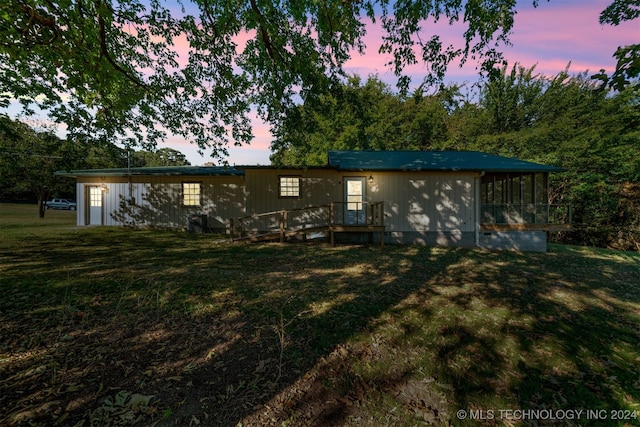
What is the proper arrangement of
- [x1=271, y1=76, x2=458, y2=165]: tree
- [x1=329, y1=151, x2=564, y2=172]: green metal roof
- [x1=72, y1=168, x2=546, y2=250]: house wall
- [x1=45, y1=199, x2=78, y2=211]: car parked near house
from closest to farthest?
[x1=329, y1=151, x2=564, y2=172]: green metal roof → [x1=72, y1=168, x2=546, y2=250]: house wall → [x1=271, y1=76, x2=458, y2=165]: tree → [x1=45, y1=199, x2=78, y2=211]: car parked near house

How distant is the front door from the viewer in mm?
11570

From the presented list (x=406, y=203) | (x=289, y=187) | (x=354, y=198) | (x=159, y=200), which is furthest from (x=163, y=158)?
(x=406, y=203)

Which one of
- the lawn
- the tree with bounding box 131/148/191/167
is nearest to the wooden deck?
the lawn

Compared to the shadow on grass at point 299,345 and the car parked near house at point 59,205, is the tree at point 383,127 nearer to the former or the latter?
the shadow on grass at point 299,345

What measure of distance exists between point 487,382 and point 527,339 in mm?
1312

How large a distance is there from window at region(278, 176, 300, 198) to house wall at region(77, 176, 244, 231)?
274 centimetres

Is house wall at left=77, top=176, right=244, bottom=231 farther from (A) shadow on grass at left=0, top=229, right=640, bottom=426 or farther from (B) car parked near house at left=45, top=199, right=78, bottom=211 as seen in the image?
(B) car parked near house at left=45, top=199, right=78, bottom=211

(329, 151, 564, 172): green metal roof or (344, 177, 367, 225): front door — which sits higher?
(329, 151, 564, 172): green metal roof

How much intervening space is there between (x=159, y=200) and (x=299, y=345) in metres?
13.6

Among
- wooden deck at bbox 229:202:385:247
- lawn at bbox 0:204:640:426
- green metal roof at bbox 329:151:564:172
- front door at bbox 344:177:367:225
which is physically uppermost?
green metal roof at bbox 329:151:564:172

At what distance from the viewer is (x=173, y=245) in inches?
375

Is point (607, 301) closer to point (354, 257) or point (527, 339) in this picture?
point (527, 339)

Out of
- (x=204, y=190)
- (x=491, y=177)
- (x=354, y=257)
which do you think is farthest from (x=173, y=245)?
(x=491, y=177)

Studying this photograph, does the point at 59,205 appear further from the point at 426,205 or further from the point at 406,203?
the point at 426,205
